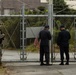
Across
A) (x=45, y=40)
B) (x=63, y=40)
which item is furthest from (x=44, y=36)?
(x=63, y=40)

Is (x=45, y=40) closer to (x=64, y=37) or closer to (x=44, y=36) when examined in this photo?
(x=44, y=36)

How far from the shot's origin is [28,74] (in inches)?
509

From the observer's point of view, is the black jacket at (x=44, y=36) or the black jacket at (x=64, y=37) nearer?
the black jacket at (x=44, y=36)

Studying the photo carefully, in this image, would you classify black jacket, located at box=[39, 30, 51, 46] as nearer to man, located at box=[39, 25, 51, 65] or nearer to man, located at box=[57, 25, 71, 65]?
man, located at box=[39, 25, 51, 65]

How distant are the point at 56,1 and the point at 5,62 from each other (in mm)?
31273

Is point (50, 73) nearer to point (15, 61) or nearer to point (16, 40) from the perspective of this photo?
point (15, 61)

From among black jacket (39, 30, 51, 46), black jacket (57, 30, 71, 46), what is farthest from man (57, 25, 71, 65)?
black jacket (39, 30, 51, 46)

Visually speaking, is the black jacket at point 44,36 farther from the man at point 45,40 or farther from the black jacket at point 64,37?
the black jacket at point 64,37

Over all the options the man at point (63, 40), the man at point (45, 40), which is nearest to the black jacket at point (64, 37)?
the man at point (63, 40)

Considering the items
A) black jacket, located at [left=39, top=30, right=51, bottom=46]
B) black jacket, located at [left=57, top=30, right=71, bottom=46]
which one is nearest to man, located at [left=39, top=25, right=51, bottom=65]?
black jacket, located at [left=39, top=30, right=51, bottom=46]

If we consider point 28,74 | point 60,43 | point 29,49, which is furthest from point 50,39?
point 29,49

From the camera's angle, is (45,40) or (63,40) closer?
(45,40)

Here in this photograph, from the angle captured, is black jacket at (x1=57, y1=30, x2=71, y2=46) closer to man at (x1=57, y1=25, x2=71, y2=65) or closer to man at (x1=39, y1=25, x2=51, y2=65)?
man at (x1=57, y1=25, x2=71, y2=65)

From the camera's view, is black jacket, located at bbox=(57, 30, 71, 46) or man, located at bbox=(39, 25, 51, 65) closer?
man, located at bbox=(39, 25, 51, 65)
